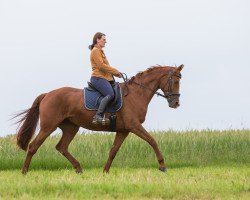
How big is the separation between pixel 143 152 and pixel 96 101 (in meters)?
5.17

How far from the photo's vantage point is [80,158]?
17.9m

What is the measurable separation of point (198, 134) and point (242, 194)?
34.9 feet

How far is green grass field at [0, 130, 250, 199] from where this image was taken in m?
9.73

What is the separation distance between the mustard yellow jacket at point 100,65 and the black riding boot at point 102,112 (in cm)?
48

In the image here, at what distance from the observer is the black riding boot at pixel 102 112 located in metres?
13.0

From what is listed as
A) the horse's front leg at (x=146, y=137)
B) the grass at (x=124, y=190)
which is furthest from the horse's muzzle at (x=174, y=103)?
the grass at (x=124, y=190)

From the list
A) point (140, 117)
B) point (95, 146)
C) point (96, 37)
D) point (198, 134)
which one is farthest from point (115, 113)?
point (198, 134)

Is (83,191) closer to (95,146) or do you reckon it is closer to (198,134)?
(95,146)

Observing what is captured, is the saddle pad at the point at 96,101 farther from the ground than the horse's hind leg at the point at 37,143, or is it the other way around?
the saddle pad at the point at 96,101

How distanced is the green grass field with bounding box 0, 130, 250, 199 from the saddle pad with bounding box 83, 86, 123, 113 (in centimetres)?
142

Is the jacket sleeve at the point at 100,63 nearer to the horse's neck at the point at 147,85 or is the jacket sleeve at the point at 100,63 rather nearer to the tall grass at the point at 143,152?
the horse's neck at the point at 147,85

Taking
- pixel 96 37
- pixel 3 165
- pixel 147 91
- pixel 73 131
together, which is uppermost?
pixel 96 37

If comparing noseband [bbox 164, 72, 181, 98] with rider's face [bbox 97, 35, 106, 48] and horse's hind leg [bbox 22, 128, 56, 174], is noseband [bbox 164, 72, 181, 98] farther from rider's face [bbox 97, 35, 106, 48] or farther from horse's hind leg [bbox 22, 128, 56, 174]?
horse's hind leg [bbox 22, 128, 56, 174]

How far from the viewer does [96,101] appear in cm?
1335
